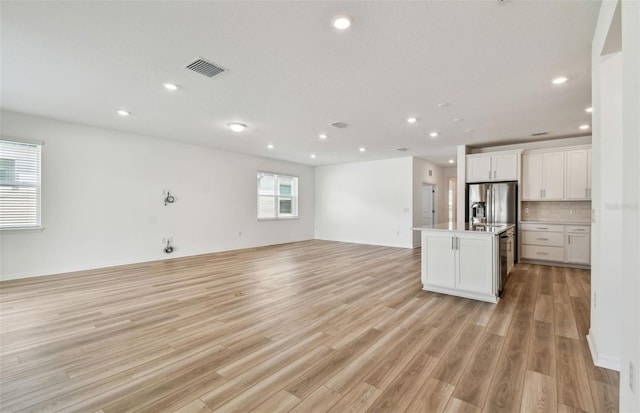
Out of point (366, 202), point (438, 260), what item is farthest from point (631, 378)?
point (366, 202)

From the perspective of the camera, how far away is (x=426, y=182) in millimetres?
8938

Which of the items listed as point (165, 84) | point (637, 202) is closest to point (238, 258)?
point (165, 84)

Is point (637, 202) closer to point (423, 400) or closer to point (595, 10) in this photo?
point (423, 400)

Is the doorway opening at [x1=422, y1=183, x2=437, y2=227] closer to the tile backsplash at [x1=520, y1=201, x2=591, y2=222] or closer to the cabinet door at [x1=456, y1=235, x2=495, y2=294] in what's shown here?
the tile backsplash at [x1=520, y1=201, x2=591, y2=222]

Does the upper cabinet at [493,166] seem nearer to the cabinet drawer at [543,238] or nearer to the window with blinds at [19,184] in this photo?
the cabinet drawer at [543,238]

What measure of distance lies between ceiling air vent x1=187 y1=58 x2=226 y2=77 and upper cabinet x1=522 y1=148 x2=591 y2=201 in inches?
250

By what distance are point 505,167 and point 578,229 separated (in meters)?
1.76

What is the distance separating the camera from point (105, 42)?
2.52 m

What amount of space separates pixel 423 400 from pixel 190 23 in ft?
10.6

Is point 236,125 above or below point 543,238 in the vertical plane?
above

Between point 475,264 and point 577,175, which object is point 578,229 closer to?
point 577,175

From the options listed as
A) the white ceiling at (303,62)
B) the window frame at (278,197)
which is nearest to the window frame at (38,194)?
the white ceiling at (303,62)

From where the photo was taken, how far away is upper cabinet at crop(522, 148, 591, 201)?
5.46 meters

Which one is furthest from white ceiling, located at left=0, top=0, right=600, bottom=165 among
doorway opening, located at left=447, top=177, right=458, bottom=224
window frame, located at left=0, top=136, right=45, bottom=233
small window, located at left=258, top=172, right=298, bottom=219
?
doorway opening, located at left=447, top=177, right=458, bottom=224
